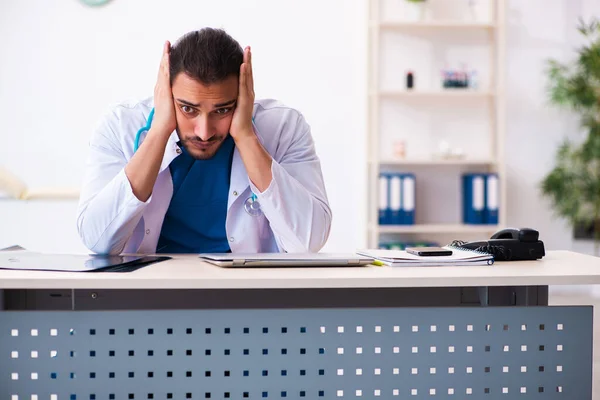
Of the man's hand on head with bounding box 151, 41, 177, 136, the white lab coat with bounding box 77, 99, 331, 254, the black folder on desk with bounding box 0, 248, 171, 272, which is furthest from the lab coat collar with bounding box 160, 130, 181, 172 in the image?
the black folder on desk with bounding box 0, 248, 171, 272

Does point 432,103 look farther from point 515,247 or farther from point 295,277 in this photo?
point 295,277

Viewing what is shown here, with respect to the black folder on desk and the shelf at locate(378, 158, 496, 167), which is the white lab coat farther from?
the shelf at locate(378, 158, 496, 167)

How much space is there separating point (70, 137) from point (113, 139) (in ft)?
8.21

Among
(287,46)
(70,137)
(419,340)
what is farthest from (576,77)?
(419,340)

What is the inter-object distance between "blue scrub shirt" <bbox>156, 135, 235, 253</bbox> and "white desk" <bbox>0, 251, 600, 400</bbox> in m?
0.61

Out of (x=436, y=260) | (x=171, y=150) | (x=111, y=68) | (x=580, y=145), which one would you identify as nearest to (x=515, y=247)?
(x=436, y=260)

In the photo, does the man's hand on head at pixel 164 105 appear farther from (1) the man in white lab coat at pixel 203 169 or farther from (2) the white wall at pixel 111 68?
(2) the white wall at pixel 111 68

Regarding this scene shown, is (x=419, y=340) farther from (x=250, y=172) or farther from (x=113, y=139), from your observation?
(x=113, y=139)

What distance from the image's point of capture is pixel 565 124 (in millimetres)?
4840

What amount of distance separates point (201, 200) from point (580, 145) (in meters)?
3.32

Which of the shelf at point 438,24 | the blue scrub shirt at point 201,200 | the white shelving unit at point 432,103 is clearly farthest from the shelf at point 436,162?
the blue scrub shirt at point 201,200

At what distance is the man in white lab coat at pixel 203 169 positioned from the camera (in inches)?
79.5

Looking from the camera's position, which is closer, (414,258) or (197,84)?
(414,258)

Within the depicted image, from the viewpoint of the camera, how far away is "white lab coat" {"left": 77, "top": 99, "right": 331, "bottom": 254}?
2002 mm
